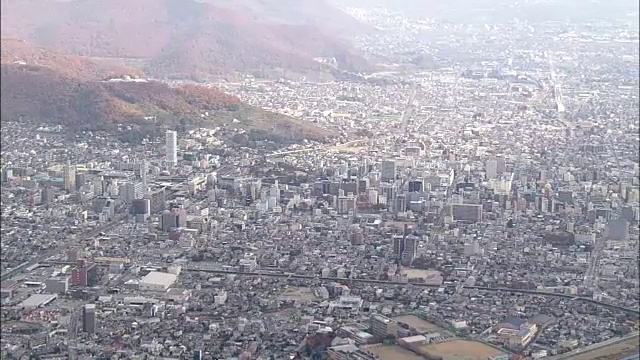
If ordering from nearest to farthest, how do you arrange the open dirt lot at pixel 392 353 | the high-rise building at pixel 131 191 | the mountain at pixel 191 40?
the open dirt lot at pixel 392 353 → the high-rise building at pixel 131 191 → the mountain at pixel 191 40

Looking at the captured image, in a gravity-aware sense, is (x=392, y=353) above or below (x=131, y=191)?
below

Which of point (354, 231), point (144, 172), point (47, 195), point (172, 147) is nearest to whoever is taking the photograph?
point (354, 231)

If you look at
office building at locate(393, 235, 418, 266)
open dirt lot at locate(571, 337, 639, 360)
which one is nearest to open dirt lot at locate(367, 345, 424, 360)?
open dirt lot at locate(571, 337, 639, 360)

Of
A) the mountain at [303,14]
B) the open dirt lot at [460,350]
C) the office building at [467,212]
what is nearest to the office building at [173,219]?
the office building at [467,212]

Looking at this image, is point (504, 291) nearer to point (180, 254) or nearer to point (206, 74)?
point (180, 254)

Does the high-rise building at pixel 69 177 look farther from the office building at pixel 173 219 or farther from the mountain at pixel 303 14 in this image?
the mountain at pixel 303 14

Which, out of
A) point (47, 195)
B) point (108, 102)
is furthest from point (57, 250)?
Result: point (108, 102)

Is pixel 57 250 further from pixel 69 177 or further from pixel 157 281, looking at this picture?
pixel 69 177
